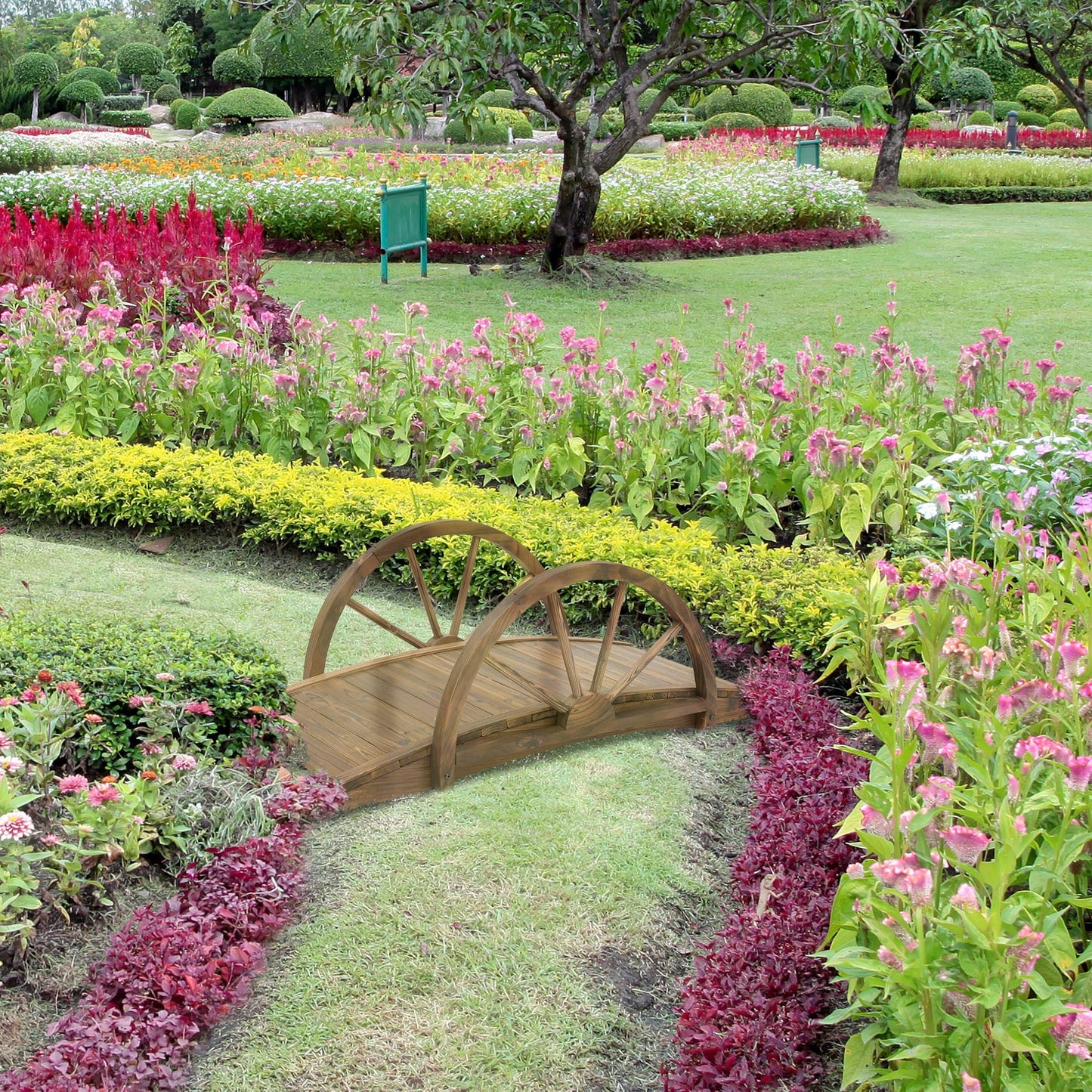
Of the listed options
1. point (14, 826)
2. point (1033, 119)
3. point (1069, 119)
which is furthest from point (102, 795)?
point (1033, 119)

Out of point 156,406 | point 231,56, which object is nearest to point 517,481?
point 156,406

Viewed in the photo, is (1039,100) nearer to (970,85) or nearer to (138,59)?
(970,85)

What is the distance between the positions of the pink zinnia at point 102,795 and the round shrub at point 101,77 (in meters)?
47.4

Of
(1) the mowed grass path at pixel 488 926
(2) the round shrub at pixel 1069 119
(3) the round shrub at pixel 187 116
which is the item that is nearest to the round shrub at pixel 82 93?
(3) the round shrub at pixel 187 116

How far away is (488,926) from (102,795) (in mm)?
884

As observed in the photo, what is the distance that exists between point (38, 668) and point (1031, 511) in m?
3.17

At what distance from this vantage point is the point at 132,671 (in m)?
3.15

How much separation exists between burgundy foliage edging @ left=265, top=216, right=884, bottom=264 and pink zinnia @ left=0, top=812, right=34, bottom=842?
37.1 ft

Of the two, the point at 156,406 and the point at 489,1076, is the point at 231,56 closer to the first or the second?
the point at 156,406

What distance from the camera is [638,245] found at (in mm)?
13961

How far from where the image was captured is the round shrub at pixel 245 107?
34.0 metres

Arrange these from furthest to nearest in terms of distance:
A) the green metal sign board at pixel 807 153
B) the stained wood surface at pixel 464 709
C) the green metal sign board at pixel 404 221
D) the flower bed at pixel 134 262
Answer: the green metal sign board at pixel 807 153
the green metal sign board at pixel 404 221
the flower bed at pixel 134 262
the stained wood surface at pixel 464 709

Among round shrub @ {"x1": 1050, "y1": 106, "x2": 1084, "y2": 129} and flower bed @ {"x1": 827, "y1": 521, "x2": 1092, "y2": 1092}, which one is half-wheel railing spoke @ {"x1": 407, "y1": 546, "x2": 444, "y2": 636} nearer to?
flower bed @ {"x1": 827, "y1": 521, "x2": 1092, "y2": 1092}

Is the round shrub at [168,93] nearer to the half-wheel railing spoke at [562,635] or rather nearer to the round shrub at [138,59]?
the round shrub at [138,59]
